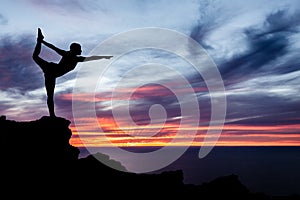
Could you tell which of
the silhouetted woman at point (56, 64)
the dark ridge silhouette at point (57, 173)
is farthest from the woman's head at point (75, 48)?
the dark ridge silhouette at point (57, 173)

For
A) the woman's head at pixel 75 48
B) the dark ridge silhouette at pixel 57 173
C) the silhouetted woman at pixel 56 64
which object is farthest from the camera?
the woman's head at pixel 75 48

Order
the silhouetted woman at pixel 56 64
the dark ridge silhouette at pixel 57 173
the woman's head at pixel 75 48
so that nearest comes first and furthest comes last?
the dark ridge silhouette at pixel 57 173
the silhouetted woman at pixel 56 64
the woman's head at pixel 75 48

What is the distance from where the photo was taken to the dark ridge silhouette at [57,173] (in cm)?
1527

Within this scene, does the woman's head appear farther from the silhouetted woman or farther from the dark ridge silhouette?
the dark ridge silhouette

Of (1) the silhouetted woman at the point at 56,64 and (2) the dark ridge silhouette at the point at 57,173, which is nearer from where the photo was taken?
(2) the dark ridge silhouette at the point at 57,173

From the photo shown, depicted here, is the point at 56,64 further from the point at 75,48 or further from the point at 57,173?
the point at 57,173

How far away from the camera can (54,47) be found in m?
16.4

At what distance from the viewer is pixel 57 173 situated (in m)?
16.5

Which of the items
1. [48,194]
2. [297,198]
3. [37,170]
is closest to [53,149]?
[37,170]

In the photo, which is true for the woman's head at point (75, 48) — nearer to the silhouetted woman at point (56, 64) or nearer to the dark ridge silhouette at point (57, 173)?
the silhouetted woman at point (56, 64)

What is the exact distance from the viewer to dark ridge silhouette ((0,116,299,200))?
15273 millimetres

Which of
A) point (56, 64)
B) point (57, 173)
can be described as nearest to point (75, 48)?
point (56, 64)

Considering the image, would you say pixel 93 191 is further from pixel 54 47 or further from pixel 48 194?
pixel 54 47

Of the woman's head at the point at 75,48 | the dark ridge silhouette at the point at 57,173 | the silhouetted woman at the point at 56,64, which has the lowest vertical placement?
the dark ridge silhouette at the point at 57,173
